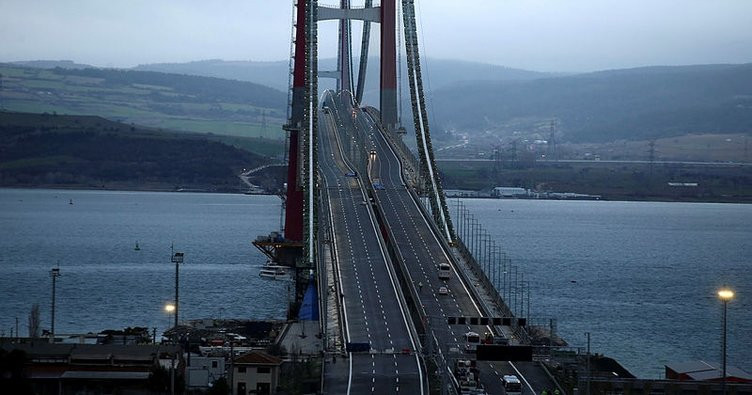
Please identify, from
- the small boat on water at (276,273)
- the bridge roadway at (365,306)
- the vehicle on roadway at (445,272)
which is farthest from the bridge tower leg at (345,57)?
the vehicle on roadway at (445,272)

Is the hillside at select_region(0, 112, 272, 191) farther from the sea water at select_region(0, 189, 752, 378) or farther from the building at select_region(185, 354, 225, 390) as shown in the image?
the building at select_region(185, 354, 225, 390)

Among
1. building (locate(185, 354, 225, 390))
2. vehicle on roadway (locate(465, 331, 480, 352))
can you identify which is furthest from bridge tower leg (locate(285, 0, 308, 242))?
building (locate(185, 354, 225, 390))

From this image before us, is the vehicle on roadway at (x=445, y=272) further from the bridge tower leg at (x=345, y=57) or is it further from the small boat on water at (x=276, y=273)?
the bridge tower leg at (x=345, y=57)

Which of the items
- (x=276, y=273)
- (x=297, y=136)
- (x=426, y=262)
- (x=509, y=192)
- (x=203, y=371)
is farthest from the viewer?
(x=509, y=192)

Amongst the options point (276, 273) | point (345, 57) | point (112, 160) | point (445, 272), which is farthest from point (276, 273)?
point (112, 160)

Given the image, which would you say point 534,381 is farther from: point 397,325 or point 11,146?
point 11,146

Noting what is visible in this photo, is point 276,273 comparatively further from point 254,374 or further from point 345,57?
point 345,57
